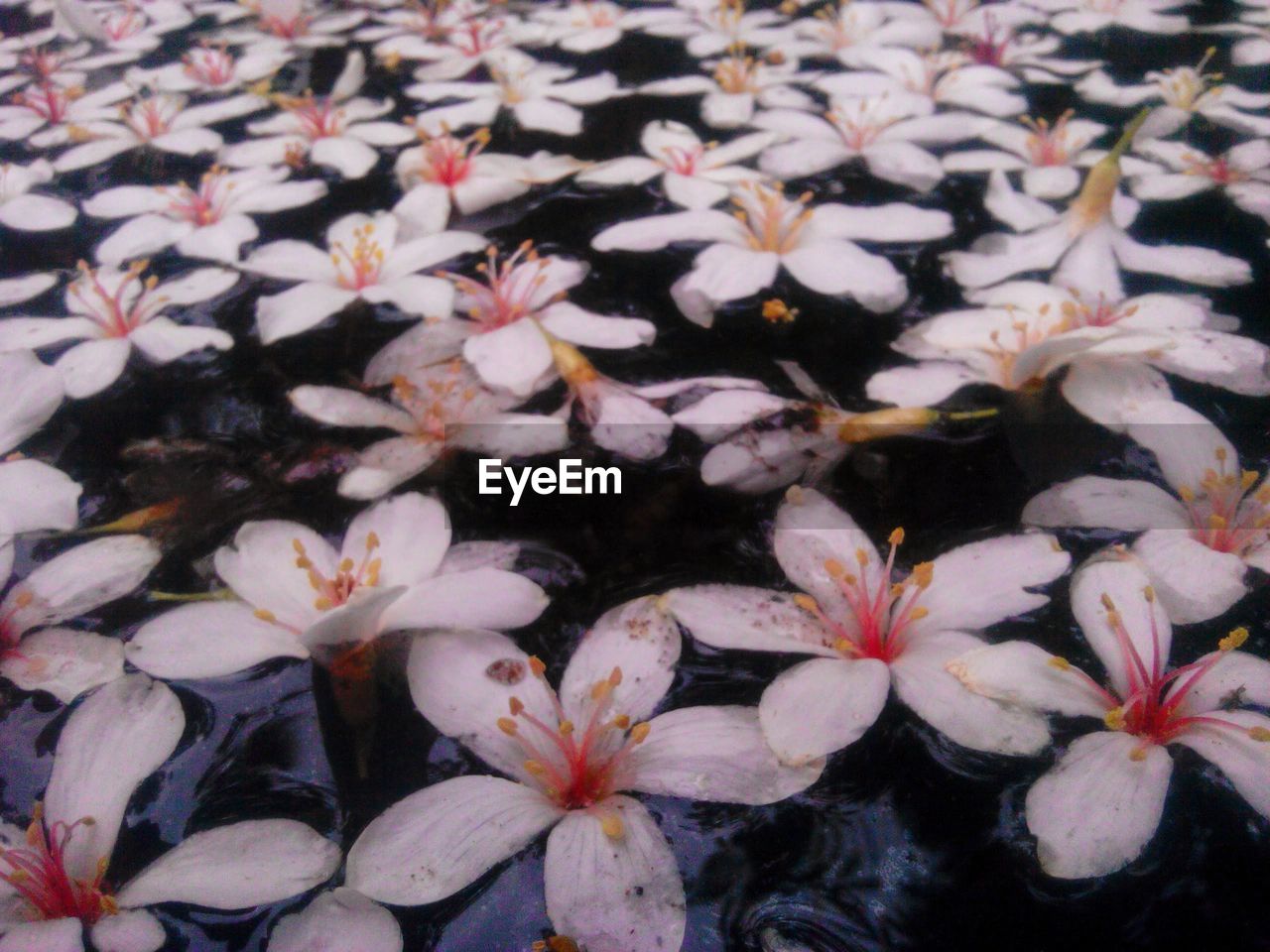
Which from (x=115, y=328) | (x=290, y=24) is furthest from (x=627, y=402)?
(x=290, y=24)

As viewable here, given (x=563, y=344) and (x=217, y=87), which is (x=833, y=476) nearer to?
(x=563, y=344)

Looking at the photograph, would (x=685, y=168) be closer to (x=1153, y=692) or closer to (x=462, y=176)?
(x=462, y=176)

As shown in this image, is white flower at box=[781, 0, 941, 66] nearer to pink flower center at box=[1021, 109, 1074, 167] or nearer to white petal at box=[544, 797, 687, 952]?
pink flower center at box=[1021, 109, 1074, 167]

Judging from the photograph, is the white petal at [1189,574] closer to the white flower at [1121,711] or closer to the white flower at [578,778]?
the white flower at [1121,711]

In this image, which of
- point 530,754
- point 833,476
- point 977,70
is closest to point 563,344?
point 833,476

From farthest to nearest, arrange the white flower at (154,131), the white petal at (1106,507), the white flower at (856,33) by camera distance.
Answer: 1. the white flower at (856,33)
2. the white flower at (154,131)
3. the white petal at (1106,507)

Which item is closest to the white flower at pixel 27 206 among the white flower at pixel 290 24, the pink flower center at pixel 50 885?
the white flower at pixel 290 24
